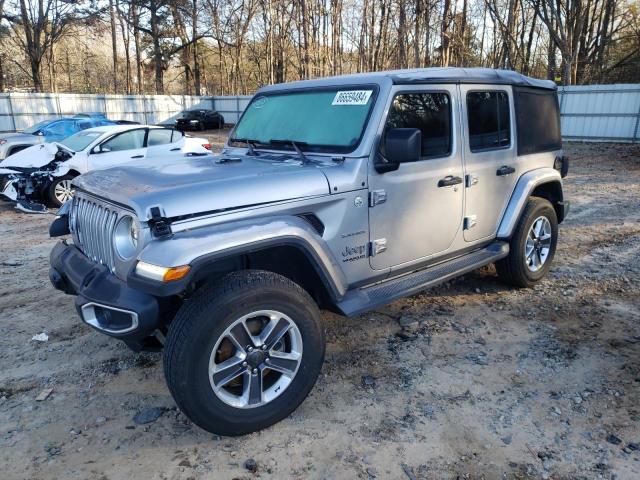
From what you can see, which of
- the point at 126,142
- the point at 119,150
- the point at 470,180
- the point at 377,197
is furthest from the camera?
the point at 126,142

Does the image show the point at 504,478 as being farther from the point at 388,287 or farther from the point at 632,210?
the point at 632,210

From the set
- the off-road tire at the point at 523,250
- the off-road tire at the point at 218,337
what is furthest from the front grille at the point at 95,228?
the off-road tire at the point at 523,250

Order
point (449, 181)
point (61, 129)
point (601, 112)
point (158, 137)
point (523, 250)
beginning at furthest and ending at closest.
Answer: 1. point (601, 112)
2. point (61, 129)
3. point (158, 137)
4. point (523, 250)
5. point (449, 181)

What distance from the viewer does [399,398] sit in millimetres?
3236

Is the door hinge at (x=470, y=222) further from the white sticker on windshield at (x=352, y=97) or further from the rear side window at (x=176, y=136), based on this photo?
the rear side window at (x=176, y=136)

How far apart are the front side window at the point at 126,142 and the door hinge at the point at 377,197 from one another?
311 inches

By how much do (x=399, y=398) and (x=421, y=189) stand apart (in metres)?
1.51

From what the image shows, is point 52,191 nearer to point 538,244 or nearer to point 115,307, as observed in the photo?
point 115,307

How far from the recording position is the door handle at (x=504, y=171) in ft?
14.1

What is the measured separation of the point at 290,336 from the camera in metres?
2.95

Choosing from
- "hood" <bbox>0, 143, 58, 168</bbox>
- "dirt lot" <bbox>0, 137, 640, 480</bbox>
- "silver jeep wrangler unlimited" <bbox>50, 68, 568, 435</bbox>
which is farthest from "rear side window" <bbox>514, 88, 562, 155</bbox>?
"hood" <bbox>0, 143, 58, 168</bbox>

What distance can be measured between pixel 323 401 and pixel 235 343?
2.73 feet

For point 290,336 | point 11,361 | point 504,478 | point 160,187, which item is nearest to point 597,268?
point 504,478

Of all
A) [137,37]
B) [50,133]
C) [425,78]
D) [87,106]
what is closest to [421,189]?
[425,78]
